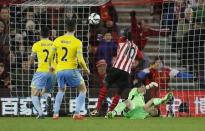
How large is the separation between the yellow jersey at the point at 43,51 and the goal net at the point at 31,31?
82.0 inches

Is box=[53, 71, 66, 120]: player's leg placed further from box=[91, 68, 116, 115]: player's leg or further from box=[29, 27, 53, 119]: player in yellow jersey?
box=[91, 68, 116, 115]: player's leg

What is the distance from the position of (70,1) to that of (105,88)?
2971mm

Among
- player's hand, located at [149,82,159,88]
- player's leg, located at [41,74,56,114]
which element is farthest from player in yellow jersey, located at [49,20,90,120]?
player's hand, located at [149,82,159,88]

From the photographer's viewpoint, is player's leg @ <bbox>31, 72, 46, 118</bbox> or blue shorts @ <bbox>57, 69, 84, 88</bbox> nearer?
blue shorts @ <bbox>57, 69, 84, 88</bbox>

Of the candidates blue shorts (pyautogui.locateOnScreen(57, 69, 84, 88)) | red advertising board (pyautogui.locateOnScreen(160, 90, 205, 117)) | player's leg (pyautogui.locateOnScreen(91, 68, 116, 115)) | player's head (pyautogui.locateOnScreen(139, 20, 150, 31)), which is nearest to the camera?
blue shorts (pyautogui.locateOnScreen(57, 69, 84, 88))

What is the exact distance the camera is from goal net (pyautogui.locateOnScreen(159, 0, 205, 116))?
21750mm

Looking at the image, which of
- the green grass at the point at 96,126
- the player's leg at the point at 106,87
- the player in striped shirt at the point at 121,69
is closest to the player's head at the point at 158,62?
the player in striped shirt at the point at 121,69

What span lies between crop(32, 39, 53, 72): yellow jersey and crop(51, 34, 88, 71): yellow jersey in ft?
2.58

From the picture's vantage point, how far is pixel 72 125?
16.3 metres

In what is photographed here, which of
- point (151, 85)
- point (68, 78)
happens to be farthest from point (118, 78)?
point (68, 78)

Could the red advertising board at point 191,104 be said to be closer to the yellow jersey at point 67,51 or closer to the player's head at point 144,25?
the player's head at point 144,25

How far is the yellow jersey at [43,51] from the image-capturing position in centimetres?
1945

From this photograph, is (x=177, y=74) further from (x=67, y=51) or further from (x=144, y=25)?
(x=67, y=51)

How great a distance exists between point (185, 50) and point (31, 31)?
4.62 m
